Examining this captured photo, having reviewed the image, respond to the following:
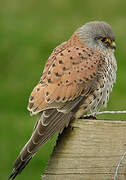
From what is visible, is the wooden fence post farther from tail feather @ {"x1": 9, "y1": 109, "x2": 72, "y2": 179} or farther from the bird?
the bird

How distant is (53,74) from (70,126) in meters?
0.98

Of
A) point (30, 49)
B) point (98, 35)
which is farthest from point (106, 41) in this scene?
point (30, 49)

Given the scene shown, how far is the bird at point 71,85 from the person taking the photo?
4.77 meters

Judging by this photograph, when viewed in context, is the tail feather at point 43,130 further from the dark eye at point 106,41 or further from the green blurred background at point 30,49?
the green blurred background at point 30,49

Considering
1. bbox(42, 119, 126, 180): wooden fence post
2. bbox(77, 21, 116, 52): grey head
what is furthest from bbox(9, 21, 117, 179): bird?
bbox(42, 119, 126, 180): wooden fence post

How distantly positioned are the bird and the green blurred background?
8.37ft

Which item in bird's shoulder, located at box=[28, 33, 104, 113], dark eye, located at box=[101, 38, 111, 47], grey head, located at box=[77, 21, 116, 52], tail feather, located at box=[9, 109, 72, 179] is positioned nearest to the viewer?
tail feather, located at box=[9, 109, 72, 179]

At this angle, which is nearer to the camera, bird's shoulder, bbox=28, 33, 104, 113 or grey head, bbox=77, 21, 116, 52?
bird's shoulder, bbox=28, 33, 104, 113

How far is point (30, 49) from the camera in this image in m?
10.7

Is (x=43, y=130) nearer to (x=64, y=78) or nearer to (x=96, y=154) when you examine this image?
(x=64, y=78)

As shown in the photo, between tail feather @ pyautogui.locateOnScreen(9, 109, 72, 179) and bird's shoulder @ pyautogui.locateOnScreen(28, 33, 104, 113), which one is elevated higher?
bird's shoulder @ pyautogui.locateOnScreen(28, 33, 104, 113)

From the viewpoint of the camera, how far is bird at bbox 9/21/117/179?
4770 millimetres

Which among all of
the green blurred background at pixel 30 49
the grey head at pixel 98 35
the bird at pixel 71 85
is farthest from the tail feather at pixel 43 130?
the green blurred background at pixel 30 49

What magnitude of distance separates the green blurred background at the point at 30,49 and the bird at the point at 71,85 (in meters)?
2.55
